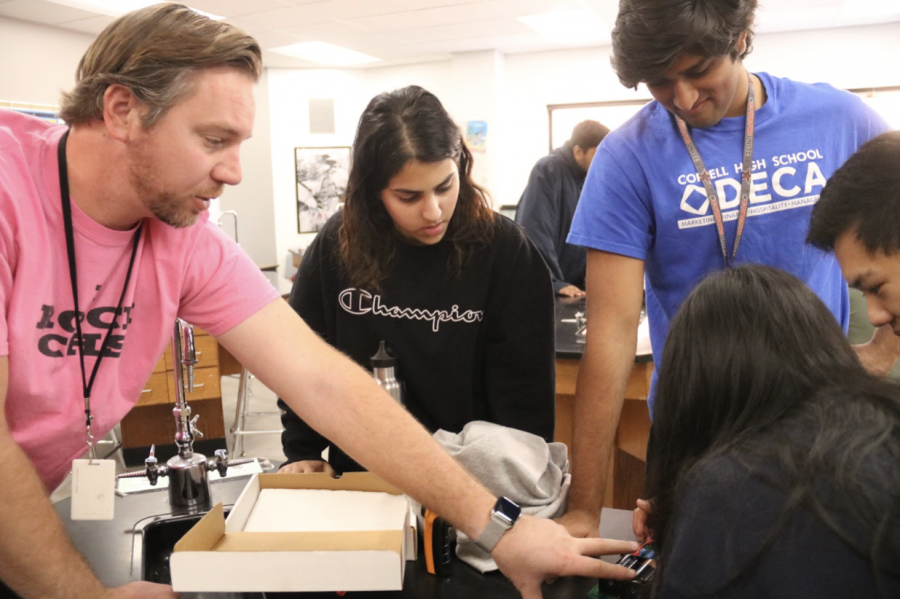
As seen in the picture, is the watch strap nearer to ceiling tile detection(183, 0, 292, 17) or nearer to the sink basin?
the sink basin

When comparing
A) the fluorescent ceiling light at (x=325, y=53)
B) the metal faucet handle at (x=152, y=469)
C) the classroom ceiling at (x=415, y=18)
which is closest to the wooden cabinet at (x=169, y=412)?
the classroom ceiling at (x=415, y=18)

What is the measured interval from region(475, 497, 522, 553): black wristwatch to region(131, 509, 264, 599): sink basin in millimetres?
522

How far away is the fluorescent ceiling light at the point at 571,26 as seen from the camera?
21.0ft

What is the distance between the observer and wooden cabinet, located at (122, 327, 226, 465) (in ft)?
14.4

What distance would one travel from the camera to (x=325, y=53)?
7855 millimetres

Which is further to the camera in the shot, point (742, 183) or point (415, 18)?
point (415, 18)

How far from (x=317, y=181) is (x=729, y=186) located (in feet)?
25.0

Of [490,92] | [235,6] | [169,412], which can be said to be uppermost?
[235,6]

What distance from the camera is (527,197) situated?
13.6 ft

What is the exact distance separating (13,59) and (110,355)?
19.4 ft

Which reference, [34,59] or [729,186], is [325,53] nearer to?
[34,59]

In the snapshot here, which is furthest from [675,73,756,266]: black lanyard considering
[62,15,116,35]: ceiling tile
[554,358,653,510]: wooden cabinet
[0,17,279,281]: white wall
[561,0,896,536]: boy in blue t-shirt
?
[62,15,116,35]: ceiling tile

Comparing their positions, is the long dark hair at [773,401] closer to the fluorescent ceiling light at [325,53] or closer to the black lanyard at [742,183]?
the black lanyard at [742,183]

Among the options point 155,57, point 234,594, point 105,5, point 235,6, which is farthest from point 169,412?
point 155,57
